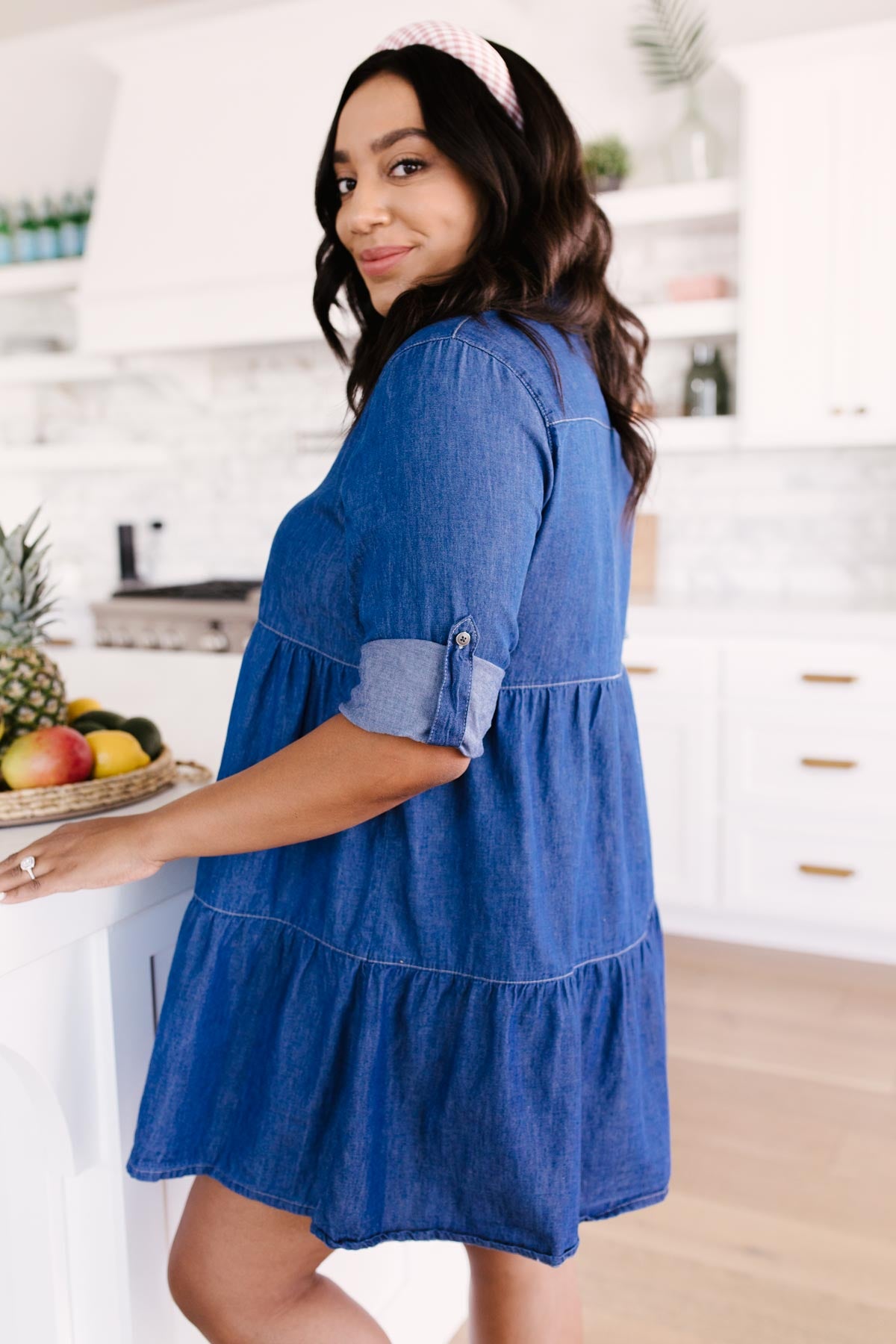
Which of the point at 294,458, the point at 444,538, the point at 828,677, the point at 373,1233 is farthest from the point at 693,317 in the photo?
the point at 373,1233

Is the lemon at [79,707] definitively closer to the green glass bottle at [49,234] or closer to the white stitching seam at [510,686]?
the white stitching seam at [510,686]

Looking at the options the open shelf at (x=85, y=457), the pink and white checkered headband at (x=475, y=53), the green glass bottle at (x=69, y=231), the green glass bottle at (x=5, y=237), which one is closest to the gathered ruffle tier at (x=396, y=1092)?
the pink and white checkered headband at (x=475, y=53)

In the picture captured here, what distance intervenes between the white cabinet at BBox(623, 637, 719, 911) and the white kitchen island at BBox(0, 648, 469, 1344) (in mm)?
2197

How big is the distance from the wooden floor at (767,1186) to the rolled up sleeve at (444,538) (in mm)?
663

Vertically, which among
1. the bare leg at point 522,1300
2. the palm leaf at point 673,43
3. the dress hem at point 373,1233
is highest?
the palm leaf at point 673,43

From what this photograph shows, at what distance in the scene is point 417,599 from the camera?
82 centimetres

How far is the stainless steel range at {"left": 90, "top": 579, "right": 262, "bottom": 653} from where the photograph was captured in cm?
373

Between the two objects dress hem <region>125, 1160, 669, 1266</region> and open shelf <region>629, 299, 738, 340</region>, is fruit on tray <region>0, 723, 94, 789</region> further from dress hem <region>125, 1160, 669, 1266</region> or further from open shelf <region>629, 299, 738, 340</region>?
open shelf <region>629, 299, 738, 340</region>

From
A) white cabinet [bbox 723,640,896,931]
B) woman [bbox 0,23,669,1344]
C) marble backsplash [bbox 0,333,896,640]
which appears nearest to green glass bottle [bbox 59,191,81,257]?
marble backsplash [bbox 0,333,896,640]

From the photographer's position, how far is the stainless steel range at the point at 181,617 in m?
3.73

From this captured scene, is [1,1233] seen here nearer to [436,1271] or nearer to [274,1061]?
[274,1061]

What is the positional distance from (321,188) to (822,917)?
100 inches

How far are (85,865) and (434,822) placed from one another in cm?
30

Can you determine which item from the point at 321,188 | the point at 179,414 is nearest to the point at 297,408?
the point at 179,414
